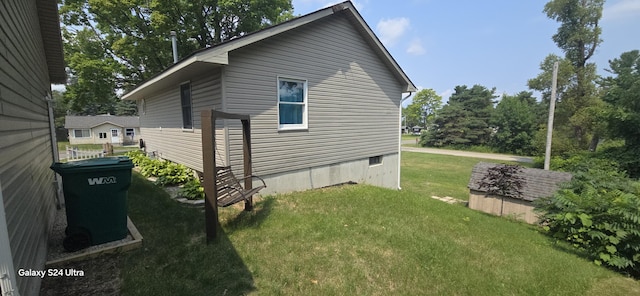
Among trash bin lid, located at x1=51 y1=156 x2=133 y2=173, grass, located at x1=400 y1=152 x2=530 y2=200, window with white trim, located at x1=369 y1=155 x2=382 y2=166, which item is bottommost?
grass, located at x1=400 y1=152 x2=530 y2=200

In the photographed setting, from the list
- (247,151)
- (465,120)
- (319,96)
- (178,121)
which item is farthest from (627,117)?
(465,120)

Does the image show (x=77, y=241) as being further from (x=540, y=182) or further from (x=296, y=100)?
(x=540, y=182)

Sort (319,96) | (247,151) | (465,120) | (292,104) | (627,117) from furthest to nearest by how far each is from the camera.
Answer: (465,120) < (627,117) < (319,96) < (292,104) < (247,151)

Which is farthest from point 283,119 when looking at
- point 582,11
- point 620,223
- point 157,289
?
point 582,11

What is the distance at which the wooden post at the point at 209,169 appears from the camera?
11.9 ft

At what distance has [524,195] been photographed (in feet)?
28.4

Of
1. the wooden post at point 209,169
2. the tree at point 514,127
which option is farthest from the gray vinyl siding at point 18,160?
the tree at point 514,127

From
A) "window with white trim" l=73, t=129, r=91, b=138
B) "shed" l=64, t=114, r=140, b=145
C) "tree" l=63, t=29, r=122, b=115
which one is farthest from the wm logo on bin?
"window with white trim" l=73, t=129, r=91, b=138

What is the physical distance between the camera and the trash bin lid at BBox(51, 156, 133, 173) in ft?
10.5

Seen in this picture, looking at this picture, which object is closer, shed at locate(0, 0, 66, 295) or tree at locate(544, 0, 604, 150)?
shed at locate(0, 0, 66, 295)

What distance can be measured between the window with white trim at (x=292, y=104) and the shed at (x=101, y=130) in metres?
34.2

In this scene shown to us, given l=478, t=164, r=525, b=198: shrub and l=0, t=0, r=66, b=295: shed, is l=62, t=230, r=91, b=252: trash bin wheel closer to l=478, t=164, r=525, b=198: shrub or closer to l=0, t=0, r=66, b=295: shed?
l=0, t=0, r=66, b=295: shed

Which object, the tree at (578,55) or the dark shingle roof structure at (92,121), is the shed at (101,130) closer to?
the dark shingle roof structure at (92,121)

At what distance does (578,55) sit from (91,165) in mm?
29619
